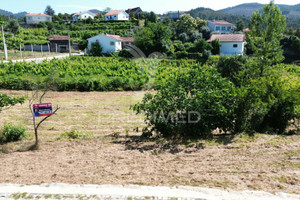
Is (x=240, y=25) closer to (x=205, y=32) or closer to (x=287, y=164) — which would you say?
(x=205, y=32)

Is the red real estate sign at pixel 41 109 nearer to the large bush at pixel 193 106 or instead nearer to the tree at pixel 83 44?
the large bush at pixel 193 106

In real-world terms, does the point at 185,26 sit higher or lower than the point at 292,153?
higher

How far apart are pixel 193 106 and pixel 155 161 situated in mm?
2187

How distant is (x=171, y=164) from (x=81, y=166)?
86.7 inches

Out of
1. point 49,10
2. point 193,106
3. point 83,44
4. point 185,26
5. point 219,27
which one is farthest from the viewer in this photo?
point 49,10

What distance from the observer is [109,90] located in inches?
704

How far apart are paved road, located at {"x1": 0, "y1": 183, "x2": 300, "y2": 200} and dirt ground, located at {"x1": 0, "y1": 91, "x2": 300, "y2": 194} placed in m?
0.21

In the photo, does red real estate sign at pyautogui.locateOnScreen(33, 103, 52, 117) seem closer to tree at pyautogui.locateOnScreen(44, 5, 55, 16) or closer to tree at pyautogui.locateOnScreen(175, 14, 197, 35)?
tree at pyautogui.locateOnScreen(175, 14, 197, 35)

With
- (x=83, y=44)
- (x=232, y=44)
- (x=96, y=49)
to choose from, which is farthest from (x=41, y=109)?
(x=83, y=44)

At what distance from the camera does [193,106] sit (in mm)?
7723

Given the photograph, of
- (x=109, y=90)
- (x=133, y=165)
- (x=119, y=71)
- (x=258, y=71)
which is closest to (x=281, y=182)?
(x=133, y=165)

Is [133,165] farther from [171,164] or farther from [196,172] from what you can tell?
[196,172]

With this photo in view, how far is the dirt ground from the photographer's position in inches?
218

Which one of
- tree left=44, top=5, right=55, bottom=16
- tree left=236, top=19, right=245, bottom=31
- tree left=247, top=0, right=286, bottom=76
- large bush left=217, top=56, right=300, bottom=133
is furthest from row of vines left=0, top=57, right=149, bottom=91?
tree left=44, top=5, right=55, bottom=16
